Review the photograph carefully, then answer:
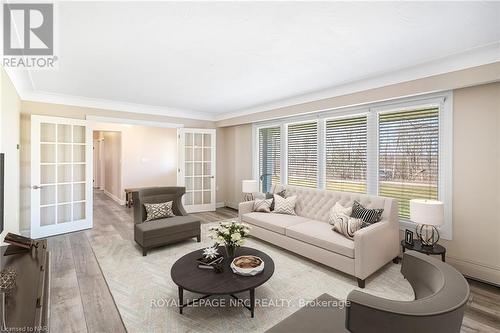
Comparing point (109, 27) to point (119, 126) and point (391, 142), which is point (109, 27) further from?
point (119, 126)

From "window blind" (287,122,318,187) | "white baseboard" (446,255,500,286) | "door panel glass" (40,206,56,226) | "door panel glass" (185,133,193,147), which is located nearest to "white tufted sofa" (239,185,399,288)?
"window blind" (287,122,318,187)

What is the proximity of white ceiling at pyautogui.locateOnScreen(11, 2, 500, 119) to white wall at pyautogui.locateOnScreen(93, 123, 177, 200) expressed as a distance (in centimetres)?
317

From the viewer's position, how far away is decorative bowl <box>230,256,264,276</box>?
224 cm

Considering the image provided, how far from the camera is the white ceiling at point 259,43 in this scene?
74.0 inches

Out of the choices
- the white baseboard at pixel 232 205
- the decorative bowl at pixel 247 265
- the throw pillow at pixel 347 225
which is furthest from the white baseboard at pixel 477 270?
the white baseboard at pixel 232 205

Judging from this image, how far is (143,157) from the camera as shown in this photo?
24.3ft

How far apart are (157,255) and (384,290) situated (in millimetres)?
2967

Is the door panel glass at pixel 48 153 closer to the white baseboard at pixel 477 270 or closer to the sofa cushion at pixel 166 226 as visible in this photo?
the sofa cushion at pixel 166 226

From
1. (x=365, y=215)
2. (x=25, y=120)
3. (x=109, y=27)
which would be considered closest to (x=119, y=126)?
(x=25, y=120)

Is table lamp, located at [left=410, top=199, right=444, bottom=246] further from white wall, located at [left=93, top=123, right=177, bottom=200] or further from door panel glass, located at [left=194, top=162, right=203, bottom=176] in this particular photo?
white wall, located at [left=93, top=123, right=177, bottom=200]

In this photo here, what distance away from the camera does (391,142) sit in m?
3.55

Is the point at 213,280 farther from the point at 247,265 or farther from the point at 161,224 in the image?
the point at 161,224

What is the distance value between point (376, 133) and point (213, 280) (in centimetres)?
318

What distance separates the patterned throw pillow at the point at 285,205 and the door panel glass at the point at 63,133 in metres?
4.15
